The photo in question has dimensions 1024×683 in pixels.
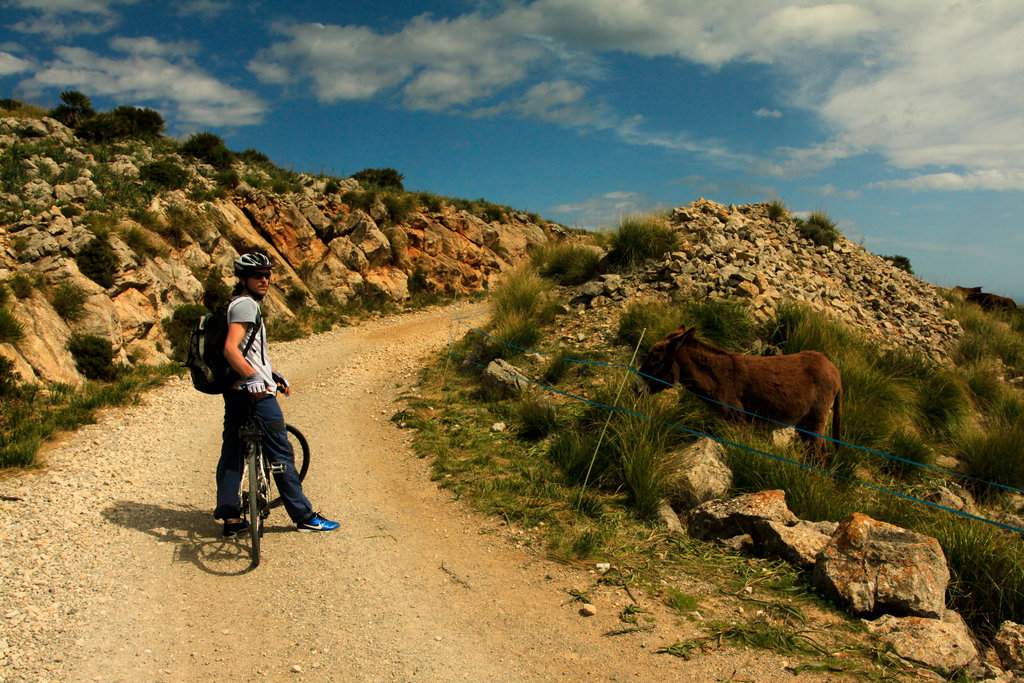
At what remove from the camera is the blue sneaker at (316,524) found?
537cm

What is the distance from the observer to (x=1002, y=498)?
7.35 m

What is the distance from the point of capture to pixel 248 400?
4852 mm

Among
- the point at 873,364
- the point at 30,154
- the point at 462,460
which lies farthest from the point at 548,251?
the point at 30,154

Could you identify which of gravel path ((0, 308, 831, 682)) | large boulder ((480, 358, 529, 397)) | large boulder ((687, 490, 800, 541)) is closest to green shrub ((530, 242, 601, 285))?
large boulder ((480, 358, 529, 397))

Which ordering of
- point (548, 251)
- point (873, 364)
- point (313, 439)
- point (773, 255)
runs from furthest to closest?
point (548, 251), point (773, 255), point (873, 364), point (313, 439)

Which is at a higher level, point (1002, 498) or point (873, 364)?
point (873, 364)

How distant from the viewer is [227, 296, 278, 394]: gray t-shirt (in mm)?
4652

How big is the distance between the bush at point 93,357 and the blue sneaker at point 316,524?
7177 mm

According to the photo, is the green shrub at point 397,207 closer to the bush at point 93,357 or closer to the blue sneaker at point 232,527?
the bush at point 93,357

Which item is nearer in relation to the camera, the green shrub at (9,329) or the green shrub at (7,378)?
the green shrub at (7,378)

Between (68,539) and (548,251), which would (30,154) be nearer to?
(548,251)

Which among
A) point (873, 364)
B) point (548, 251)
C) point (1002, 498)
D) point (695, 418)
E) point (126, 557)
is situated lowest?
point (126, 557)

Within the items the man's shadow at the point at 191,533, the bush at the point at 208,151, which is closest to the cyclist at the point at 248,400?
the man's shadow at the point at 191,533

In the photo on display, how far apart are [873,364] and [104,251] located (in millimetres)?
14911
